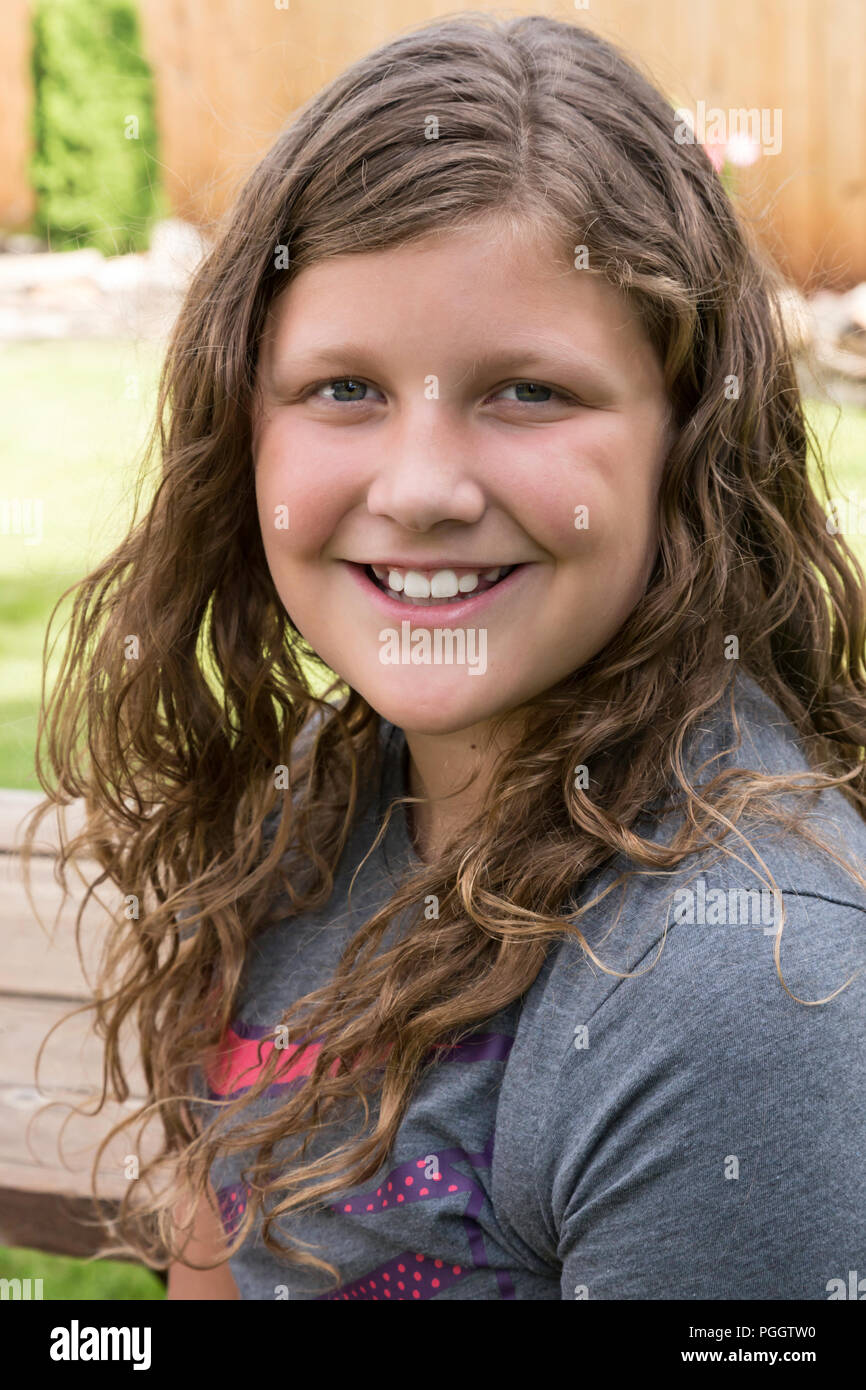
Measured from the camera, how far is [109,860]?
5.93 feet

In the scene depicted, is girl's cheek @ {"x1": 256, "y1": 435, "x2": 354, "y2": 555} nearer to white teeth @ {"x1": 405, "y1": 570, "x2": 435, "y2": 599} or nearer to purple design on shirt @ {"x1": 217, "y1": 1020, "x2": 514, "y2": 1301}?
white teeth @ {"x1": 405, "y1": 570, "x2": 435, "y2": 599}

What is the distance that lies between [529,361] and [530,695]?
32 cm

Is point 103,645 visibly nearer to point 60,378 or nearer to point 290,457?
point 290,457

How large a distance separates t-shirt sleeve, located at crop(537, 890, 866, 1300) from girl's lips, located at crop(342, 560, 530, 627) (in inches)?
14.0

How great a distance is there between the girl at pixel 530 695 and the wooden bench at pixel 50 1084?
41 cm

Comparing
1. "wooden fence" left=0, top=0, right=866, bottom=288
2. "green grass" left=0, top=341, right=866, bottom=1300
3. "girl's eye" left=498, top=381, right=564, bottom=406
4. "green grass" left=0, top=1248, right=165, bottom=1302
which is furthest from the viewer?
"wooden fence" left=0, top=0, right=866, bottom=288

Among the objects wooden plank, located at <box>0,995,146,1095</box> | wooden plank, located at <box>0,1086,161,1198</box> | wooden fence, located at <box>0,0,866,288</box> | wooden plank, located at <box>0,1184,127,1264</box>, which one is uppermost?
wooden fence, located at <box>0,0,866,288</box>

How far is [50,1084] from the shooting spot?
1984 millimetres

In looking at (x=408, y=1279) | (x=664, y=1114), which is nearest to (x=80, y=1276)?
(x=408, y=1279)

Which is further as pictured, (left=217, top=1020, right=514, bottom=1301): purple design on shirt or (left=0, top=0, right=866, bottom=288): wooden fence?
(left=0, top=0, right=866, bottom=288): wooden fence

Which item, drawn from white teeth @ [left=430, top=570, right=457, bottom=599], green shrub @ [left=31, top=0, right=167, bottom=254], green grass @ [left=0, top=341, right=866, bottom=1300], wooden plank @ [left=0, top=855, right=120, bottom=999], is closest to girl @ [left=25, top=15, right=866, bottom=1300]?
white teeth @ [left=430, top=570, right=457, bottom=599]

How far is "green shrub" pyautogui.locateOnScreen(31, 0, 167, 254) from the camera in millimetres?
8375
